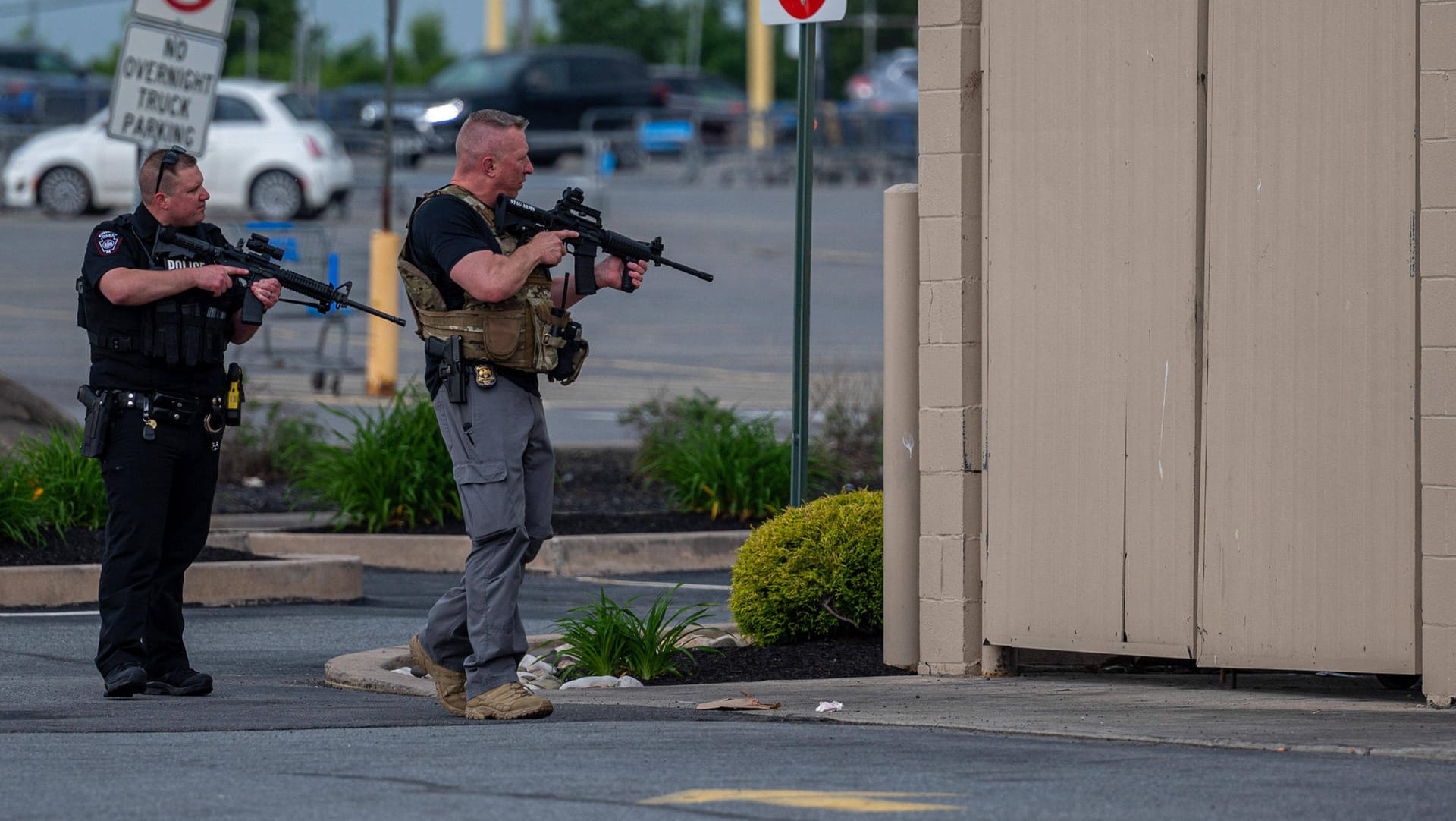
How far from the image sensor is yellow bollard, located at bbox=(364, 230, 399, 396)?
17.5 m

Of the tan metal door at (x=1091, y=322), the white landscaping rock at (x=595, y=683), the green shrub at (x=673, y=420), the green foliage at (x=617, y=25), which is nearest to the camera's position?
the tan metal door at (x=1091, y=322)

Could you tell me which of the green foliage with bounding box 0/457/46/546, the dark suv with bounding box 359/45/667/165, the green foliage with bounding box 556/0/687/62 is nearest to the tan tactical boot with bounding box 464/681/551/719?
the green foliage with bounding box 0/457/46/546

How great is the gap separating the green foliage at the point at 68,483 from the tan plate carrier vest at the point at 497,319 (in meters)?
4.37

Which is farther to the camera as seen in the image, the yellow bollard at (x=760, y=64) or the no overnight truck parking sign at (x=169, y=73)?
the yellow bollard at (x=760, y=64)

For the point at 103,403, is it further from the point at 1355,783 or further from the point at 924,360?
the point at 1355,783

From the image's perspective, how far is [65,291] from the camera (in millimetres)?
24500

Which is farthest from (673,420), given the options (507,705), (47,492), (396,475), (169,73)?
(507,705)

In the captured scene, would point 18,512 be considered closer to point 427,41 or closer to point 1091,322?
point 1091,322

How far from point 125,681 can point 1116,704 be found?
11.0 ft

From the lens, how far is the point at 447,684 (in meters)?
7.41

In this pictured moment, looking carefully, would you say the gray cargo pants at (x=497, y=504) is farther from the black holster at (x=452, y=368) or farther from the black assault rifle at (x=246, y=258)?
the black assault rifle at (x=246, y=258)

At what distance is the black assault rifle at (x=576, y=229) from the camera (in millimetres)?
7164

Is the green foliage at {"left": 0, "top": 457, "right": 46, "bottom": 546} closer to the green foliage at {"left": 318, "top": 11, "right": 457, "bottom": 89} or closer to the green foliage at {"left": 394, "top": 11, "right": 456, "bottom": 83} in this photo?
the green foliage at {"left": 318, "top": 11, "right": 457, "bottom": 89}

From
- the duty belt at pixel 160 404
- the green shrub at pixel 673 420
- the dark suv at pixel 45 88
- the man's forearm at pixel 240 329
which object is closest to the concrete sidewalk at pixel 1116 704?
the duty belt at pixel 160 404
